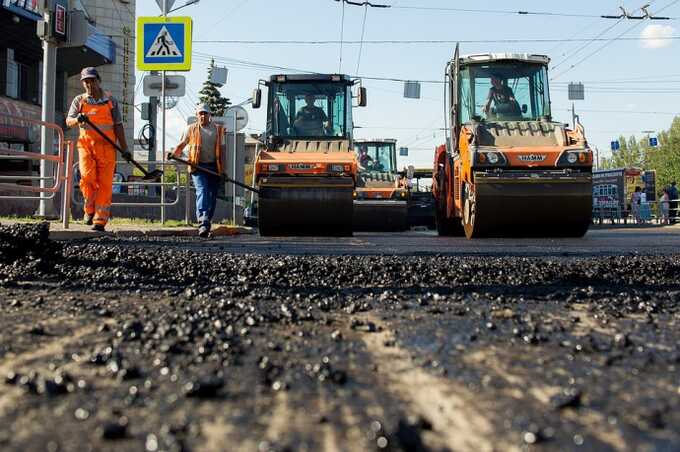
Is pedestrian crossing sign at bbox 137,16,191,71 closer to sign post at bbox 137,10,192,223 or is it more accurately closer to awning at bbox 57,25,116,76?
sign post at bbox 137,10,192,223

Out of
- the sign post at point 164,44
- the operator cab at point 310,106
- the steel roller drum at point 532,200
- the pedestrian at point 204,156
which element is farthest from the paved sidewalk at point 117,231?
the steel roller drum at point 532,200

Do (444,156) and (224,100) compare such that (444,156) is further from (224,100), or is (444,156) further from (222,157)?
(224,100)

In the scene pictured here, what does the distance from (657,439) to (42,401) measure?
1368 mm

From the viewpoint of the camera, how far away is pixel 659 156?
7550cm

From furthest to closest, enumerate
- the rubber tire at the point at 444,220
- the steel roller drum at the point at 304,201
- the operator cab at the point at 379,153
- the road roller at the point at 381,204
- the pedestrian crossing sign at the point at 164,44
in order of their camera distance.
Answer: the operator cab at the point at 379,153 → the road roller at the point at 381,204 → the rubber tire at the point at 444,220 → the pedestrian crossing sign at the point at 164,44 → the steel roller drum at the point at 304,201

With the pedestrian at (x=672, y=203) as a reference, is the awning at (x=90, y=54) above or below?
above

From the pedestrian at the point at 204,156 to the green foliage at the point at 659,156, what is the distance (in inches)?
2041

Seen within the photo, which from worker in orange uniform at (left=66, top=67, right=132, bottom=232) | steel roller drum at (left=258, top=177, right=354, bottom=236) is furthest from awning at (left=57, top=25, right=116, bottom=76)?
worker in orange uniform at (left=66, top=67, right=132, bottom=232)

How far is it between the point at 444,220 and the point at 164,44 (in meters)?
5.84

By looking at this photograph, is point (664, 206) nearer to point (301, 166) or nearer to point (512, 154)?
point (512, 154)

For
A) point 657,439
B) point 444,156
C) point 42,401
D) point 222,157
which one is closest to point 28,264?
point 42,401

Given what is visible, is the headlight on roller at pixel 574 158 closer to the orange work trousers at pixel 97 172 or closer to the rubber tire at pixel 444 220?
the rubber tire at pixel 444 220

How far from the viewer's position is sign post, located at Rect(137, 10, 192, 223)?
1173 cm

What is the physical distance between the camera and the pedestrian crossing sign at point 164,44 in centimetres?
1173
